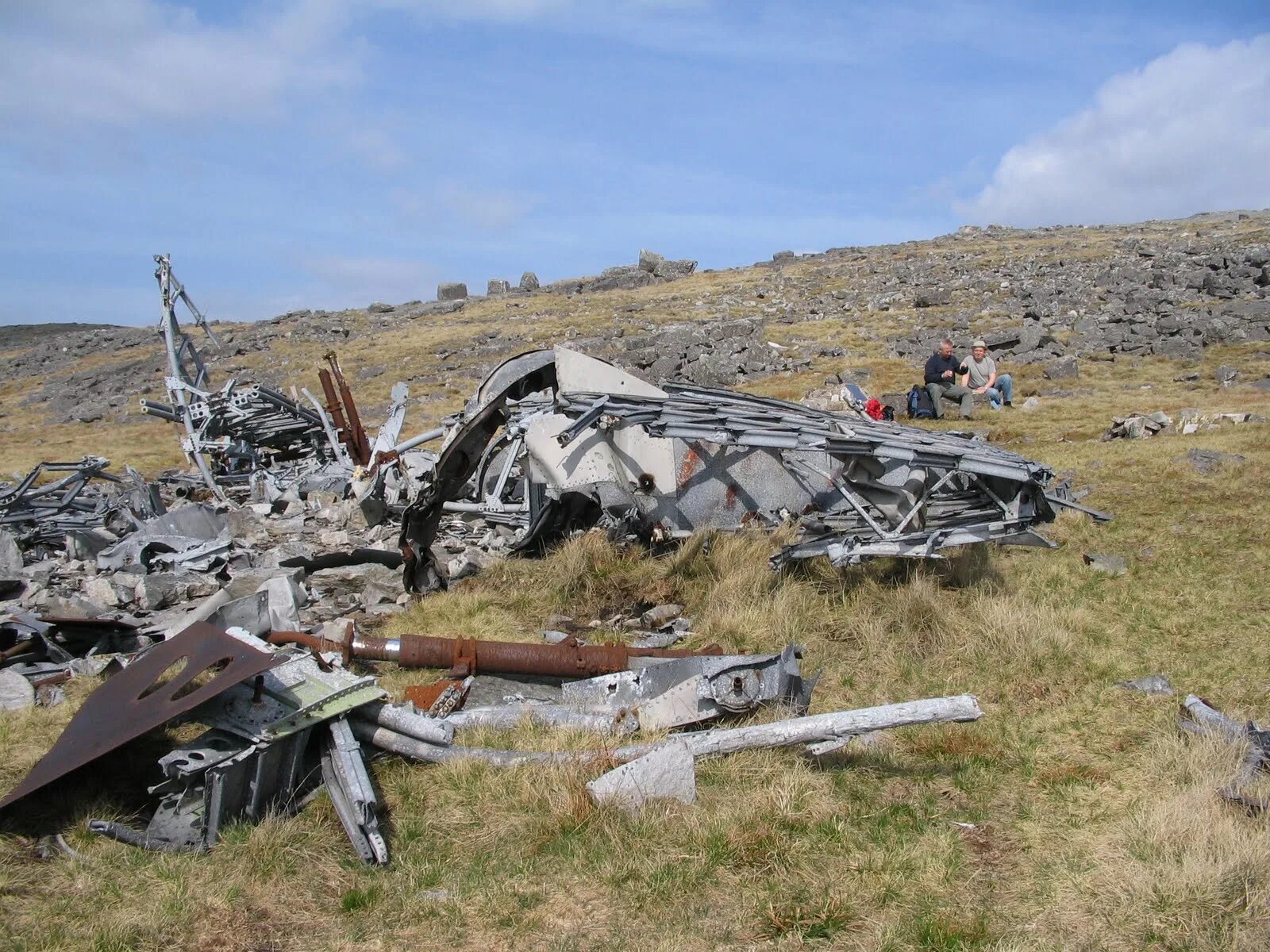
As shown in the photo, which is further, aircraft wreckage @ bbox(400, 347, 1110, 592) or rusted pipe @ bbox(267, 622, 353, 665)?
aircraft wreckage @ bbox(400, 347, 1110, 592)

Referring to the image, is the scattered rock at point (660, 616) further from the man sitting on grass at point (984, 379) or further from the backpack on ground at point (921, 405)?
the man sitting on grass at point (984, 379)

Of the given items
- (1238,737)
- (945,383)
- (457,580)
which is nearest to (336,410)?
(457,580)

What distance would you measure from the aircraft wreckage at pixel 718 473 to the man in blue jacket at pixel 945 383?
300 inches

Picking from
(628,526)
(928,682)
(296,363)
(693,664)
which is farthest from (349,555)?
(296,363)

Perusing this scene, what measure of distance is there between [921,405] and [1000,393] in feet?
6.31

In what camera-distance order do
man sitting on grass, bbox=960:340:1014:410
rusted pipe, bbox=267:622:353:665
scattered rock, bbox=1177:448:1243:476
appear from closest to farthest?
rusted pipe, bbox=267:622:353:665
scattered rock, bbox=1177:448:1243:476
man sitting on grass, bbox=960:340:1014:410

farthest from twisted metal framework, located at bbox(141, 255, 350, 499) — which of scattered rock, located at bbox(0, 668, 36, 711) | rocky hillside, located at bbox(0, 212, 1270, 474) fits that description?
scattered rock, located at bbox(0, 668, 36, 711)

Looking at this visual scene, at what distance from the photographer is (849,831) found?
158 inches

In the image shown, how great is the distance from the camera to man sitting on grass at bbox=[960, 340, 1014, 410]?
15773 mm

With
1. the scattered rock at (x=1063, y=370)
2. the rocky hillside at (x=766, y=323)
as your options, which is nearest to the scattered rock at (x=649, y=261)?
the rocky hillside at (x=766, y=323)

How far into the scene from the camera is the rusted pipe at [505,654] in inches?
232

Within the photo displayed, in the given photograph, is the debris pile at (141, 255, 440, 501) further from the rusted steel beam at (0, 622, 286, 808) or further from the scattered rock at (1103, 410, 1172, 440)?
the scattered rock at (1103, 410, 1172, 440)

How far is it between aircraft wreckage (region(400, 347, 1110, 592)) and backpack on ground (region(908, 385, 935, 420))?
7.52 m

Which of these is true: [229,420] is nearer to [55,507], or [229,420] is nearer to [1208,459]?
[55,507]
